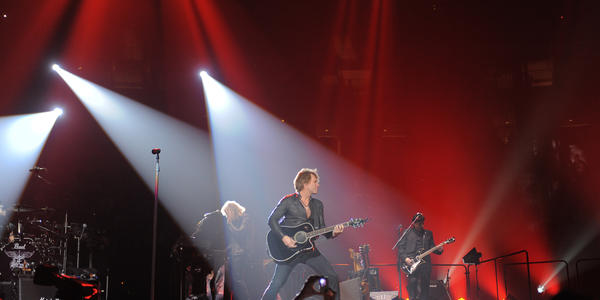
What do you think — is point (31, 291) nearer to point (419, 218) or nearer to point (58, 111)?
point (58, 111)

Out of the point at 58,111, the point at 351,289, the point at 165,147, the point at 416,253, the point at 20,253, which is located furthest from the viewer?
the point at 165,147

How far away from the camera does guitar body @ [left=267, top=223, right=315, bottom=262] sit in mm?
6225

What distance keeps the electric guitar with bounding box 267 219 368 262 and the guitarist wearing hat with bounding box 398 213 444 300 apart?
3.59 meters

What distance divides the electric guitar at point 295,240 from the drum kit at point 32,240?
4259 millimetres

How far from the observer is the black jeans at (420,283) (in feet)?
30.1

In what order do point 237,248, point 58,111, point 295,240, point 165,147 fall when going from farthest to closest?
point 165,147
point 58,111
point 237,248
point 295,240

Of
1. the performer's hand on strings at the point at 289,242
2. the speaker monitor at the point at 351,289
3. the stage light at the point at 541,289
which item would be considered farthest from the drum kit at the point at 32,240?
the stage light at the point at 541,289

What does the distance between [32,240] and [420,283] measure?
6613 mm

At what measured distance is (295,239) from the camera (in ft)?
20.7

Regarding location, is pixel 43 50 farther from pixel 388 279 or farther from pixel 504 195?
pixel 504 195

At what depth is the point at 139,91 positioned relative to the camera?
1327cm

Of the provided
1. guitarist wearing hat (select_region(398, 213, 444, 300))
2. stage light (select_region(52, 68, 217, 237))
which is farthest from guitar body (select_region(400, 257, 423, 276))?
stage light (select_region(52, 68, 217, 237))

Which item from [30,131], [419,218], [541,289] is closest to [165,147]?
[30,131]

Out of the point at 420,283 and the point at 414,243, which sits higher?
the point at 414,243
